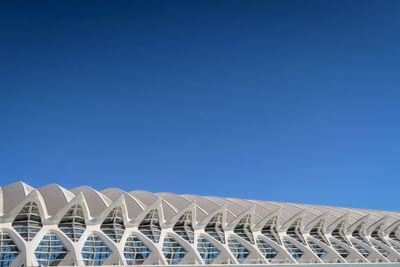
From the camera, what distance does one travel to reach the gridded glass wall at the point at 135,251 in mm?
36438

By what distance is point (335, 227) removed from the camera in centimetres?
5312

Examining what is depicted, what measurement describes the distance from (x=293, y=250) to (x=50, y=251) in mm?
28752

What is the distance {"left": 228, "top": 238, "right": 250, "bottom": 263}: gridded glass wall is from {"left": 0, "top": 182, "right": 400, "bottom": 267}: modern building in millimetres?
117

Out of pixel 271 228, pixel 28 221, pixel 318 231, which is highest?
pixel 28 221

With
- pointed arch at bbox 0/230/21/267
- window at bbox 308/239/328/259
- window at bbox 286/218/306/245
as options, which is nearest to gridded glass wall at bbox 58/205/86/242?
pointed arch at bbox 0/230/21/267

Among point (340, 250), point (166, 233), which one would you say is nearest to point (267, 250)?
point (340, 250)

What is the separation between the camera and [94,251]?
115 feet

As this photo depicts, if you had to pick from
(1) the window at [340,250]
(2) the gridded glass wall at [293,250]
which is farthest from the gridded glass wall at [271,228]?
(1) the window at [340,250]

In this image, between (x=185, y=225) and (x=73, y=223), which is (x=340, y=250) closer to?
(x=185, y=225)

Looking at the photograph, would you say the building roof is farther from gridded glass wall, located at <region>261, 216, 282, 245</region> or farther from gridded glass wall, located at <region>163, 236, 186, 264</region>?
gridded glass wall, located at <region>163, 236, 186, 264</region>

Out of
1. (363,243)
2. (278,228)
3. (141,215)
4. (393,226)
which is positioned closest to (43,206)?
(141,215)

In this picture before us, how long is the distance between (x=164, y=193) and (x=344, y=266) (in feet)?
90.4

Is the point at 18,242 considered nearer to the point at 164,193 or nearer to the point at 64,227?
the point at 64,227

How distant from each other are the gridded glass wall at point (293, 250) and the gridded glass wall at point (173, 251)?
14.5 meters
